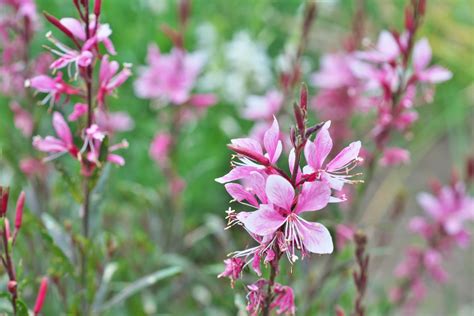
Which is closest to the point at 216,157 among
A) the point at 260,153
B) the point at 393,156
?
the point at 393,156

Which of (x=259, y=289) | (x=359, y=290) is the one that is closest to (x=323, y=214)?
(x=359, y=290)

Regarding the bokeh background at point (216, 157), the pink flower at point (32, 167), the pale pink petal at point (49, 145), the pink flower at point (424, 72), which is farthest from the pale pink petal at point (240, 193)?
the pink flower at point (32, 167)

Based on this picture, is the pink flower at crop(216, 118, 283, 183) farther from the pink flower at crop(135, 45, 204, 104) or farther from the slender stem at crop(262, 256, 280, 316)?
the pink flower at crop(135, 45, 204, 104)

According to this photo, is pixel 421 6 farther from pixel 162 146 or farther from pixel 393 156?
pixel 162 146

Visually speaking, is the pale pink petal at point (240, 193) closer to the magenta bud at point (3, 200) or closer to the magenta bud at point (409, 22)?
the magenta bud at point (3, 200)

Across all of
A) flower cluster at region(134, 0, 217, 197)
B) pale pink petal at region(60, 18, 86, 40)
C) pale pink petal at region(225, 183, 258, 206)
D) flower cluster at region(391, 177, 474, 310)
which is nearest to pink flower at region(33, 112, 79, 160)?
pale pink petal at region(60, 18, 86, 40)

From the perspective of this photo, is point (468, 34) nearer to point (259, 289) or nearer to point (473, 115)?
point (473, 115)

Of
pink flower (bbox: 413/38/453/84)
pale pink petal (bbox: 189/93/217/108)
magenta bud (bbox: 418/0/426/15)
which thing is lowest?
pale pink petal (bbox: 189/93/217/108)
